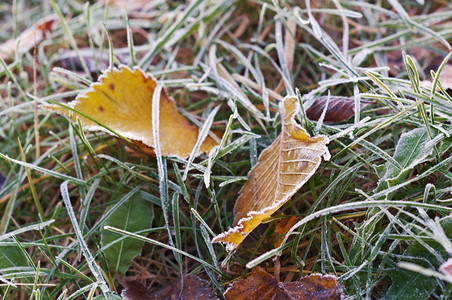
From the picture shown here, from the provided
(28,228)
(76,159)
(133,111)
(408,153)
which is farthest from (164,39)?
(408,153)

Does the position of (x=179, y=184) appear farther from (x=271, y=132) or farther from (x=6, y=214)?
(x=6, y=214)

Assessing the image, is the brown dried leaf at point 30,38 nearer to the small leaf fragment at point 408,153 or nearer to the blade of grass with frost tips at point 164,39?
the blade of grass with frost tips at point 164,39

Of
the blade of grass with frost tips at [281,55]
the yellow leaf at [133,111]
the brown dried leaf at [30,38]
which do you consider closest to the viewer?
the yellow leaf at [133,111]

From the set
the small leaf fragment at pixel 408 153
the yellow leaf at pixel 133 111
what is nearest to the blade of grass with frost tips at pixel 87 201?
the yellow leaf at pixel 133 111

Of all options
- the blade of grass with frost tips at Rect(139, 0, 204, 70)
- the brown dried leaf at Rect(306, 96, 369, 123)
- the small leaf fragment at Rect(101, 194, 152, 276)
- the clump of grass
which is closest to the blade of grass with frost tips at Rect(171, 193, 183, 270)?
the clump of grass

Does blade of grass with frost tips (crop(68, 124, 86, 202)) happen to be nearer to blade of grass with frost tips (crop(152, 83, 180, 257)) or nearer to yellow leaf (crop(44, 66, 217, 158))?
yellow leaf (crop(44, 66, 217, 158))

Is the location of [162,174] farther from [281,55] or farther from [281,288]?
[281,55]
